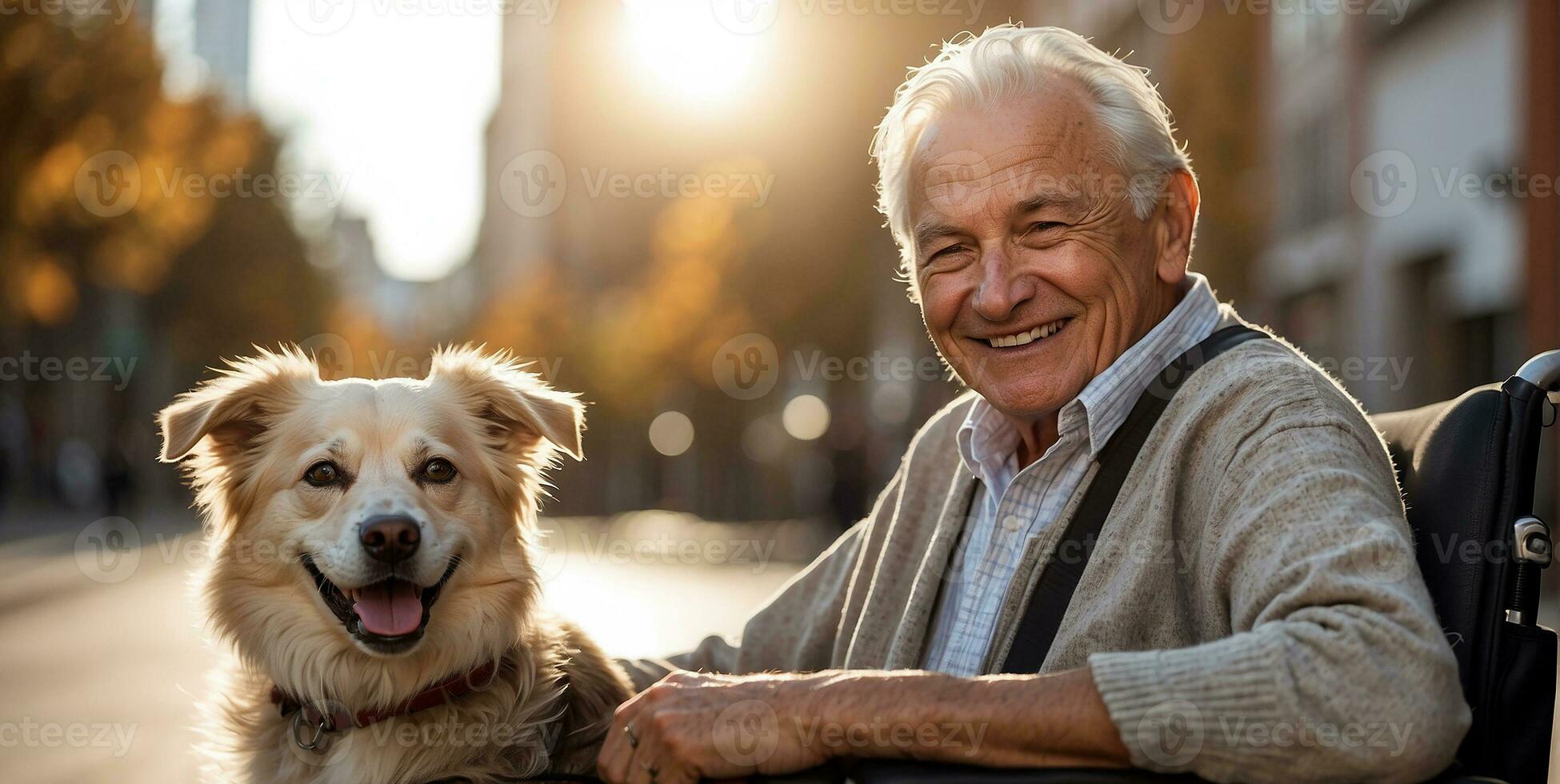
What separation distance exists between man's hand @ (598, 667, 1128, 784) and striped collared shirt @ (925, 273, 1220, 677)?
533mm

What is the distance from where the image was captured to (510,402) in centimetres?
321

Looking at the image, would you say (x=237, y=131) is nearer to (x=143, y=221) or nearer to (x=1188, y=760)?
(x=143, y=221)

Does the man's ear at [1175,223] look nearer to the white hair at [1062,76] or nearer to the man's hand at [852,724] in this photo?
the white hair at [1062,76]

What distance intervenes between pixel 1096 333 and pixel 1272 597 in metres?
0.89

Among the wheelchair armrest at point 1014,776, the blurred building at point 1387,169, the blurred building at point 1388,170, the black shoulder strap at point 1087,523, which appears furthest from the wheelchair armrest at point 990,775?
the blurred building at point 1387,169

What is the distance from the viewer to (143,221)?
670 inches

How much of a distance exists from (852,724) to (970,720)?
7.0 inches

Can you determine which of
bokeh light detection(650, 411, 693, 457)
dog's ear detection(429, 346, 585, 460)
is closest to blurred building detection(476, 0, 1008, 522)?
bokeh light detection(650, 411, 693, 457)

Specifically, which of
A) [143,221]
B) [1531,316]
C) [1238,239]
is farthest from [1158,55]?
[143,221]

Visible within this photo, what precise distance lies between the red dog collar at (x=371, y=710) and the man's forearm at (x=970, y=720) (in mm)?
998

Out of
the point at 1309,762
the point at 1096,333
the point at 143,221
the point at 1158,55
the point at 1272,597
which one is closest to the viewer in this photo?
the point at 1309,762

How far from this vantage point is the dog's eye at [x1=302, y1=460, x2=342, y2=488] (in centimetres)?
301

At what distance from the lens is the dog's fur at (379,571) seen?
8.51ft

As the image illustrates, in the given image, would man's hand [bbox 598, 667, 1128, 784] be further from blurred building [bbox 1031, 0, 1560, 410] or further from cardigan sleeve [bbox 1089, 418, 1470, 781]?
blurred building [bbox 1031, 0, 1560, 410]
